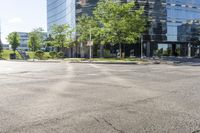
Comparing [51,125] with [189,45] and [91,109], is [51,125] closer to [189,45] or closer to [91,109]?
[91,109]

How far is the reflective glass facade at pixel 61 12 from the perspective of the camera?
86.2 m

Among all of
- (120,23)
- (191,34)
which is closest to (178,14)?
(191,34)

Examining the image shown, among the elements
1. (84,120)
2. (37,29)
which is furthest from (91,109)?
(37,29)

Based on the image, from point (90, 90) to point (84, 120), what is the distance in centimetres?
527

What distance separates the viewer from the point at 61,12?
103625 millimetres

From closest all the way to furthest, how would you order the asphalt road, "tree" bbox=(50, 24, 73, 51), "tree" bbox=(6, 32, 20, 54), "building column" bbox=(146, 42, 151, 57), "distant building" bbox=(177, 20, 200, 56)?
1. the asphalt road
2. "building column" bbox=(146, 42, 151, 57)
3. "tree" bbox=(50, 24, 73, 51)
4. "distant building" bbox=(177, 20, 200, 56)
5. "tree" bbox=(6, 32, 20, 54)

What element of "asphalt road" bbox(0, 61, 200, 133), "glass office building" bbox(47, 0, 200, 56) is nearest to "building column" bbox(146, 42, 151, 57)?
"glass office building" bbox(47, 0, 200, 56)

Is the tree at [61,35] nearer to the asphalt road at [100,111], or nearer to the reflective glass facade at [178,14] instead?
the reflective glass facade at [178,14]

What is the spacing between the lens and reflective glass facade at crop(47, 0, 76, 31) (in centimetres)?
8619

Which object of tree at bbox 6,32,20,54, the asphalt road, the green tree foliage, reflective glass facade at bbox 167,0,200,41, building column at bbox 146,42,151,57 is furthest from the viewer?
A: the green tree foliage

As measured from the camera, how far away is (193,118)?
7.71 m

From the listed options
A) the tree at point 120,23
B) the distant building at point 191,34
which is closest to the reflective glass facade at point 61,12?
the distant building at point 191,34

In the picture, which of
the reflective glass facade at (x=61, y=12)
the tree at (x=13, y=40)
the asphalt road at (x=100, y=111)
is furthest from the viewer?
the tree at (x=13, y=40)

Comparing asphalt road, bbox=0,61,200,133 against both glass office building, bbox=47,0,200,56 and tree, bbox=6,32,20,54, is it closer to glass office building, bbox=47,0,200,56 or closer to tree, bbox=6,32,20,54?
glass office building, bbox=47,0,200,56
